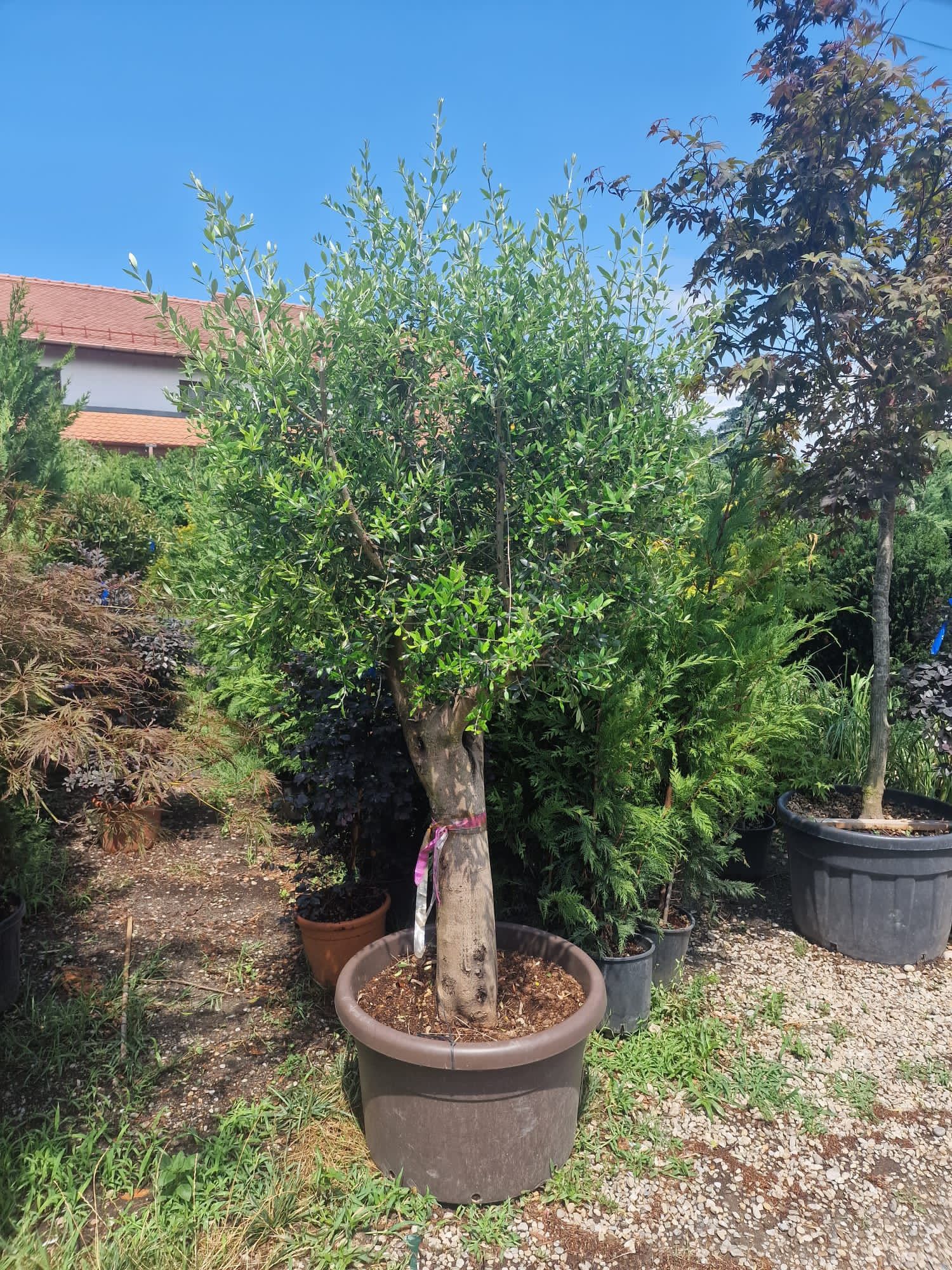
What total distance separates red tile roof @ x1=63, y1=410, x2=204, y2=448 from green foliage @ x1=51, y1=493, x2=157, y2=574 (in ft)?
38.9

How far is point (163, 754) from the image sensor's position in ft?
9.12

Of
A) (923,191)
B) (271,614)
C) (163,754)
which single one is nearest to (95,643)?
(163,754)

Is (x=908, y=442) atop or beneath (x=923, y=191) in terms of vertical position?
beneath

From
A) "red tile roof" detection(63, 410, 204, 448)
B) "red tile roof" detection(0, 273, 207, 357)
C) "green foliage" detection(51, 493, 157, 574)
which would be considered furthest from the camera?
"red tile roof" detection(0, 273, 207, 357)

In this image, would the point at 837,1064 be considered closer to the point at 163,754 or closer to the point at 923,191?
the point at 163,754

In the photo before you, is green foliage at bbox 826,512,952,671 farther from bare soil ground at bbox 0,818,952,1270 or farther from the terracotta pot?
the terracotta pot

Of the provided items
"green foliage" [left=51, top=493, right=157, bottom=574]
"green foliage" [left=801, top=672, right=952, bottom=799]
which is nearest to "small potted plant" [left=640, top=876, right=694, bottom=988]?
"green foliage" [left=801, top=672, right=952, bottom=799]

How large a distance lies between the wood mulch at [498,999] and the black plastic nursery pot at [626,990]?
1.43 feet

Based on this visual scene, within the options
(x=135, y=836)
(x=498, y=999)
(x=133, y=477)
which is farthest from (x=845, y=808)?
(x=133, y=477)

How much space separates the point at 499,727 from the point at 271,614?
135 cm

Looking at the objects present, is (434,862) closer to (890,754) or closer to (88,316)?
(890,754)

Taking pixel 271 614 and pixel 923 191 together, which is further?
pixel 923 191

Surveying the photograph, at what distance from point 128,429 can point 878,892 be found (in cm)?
2234

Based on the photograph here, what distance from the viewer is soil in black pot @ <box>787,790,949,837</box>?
168 inches
